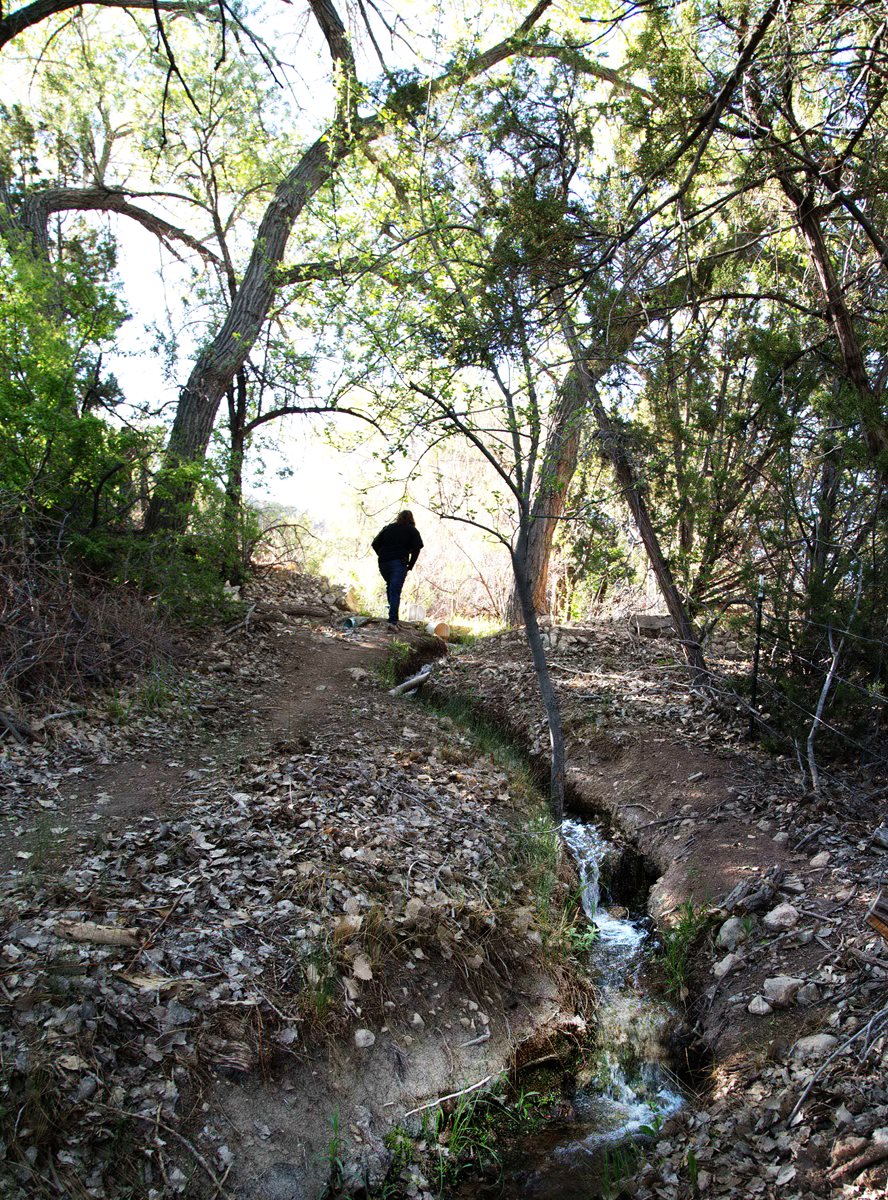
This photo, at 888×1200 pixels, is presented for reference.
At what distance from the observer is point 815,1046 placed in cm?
357

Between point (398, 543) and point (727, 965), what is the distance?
8348mm

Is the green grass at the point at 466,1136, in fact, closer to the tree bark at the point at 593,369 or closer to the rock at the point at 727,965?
the rock at the point at 727,965

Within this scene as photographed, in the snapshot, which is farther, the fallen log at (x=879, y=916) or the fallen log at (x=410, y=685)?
the fallen log at (x=410, y=685)

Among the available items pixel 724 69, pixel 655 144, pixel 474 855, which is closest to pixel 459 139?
pixel 655 144

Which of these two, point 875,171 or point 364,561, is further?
point 364,561

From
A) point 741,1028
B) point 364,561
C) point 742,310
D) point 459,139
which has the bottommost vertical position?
point 741,1028

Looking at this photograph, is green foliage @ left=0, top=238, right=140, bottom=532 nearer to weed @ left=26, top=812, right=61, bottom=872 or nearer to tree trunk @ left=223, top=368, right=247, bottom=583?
tree trunk @ left=223, top=368, right=247, bottom=583

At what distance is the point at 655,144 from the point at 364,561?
537 inches

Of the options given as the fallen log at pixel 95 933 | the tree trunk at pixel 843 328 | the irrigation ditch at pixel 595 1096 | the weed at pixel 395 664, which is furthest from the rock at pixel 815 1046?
the weed at pixel 395 664

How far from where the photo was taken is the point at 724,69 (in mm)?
5043

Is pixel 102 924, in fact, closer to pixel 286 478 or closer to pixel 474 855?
pixel 474 855

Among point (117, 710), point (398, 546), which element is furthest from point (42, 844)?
point (398, 546)

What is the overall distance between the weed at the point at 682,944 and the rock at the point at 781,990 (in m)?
0.61

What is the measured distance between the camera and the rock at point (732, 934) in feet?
15.0
